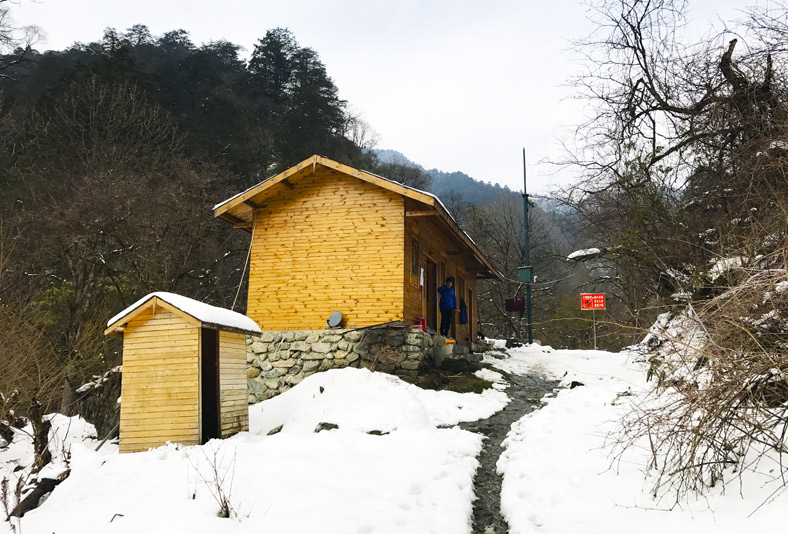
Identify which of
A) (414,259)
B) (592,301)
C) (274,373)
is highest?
(414,259)

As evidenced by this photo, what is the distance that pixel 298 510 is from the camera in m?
4.76

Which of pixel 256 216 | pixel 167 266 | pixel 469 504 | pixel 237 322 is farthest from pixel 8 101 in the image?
pixel 469 504

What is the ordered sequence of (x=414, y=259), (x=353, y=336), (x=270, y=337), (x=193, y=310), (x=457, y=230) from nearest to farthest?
(x=193, y=310) → (x=353, y=336) → (x=270, y=337) → (x=414, y=259) → (x=457, y=230)

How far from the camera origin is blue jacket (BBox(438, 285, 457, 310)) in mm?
14710

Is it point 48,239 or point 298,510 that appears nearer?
point 298,510

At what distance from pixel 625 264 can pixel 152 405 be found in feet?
33.9

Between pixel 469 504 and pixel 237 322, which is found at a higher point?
pixel 237 322

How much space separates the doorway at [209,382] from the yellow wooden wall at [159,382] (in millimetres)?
830

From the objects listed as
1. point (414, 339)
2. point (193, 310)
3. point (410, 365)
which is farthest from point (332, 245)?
point (193, 310)

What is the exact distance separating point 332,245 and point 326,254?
255 mm

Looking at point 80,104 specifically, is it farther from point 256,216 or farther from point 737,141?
point 737,141

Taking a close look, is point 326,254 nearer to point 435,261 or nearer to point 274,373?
point 274,373

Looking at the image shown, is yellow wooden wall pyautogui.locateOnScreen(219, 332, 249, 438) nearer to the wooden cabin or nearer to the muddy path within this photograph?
the muddy path

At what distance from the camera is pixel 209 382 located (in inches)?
373
